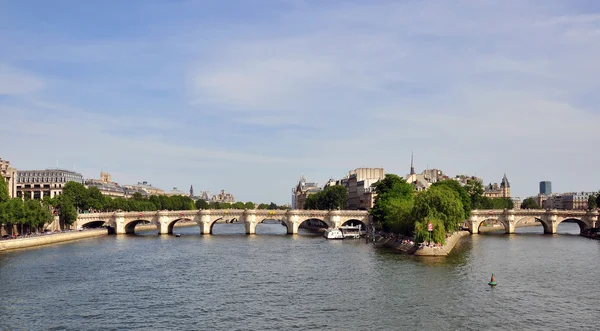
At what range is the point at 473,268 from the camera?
69.9 meters

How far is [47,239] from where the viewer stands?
343 feet

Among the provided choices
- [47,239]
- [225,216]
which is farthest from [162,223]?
[47,239]

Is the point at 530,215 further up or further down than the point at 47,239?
further up

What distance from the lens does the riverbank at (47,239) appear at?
9182 centimetres

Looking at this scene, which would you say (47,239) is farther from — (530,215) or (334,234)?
(530,215)

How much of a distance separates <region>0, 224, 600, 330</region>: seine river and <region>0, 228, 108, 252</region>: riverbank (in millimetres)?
4372

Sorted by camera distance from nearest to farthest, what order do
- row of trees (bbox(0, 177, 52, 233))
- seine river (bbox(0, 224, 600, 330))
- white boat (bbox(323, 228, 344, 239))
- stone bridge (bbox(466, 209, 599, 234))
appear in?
seine river (bbox(0, 224, 600, 330))
row of trees (bbox(0, 177, 52, 233))
white boat (bbox(323, 228, 344, 239))
stone bridge (bbox(466, 209, 599, 234))

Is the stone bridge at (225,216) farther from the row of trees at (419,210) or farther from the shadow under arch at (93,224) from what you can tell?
the row of trees at (419,210)

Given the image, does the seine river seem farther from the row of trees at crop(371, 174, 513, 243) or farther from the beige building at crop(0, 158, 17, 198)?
the beige building at crop(0, 158, 17, 198)

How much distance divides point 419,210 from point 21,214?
62610mm

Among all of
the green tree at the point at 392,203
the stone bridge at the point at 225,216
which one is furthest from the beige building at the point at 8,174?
the green tree at the point at 392,203

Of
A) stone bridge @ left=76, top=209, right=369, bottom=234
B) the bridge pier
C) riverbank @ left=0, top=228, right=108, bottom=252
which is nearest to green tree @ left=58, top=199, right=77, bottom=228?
stone bridge @ left=76, top=209, right=369, bottom=234

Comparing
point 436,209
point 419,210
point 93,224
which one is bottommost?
point 93,224

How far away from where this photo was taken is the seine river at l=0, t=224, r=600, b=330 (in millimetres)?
44125
